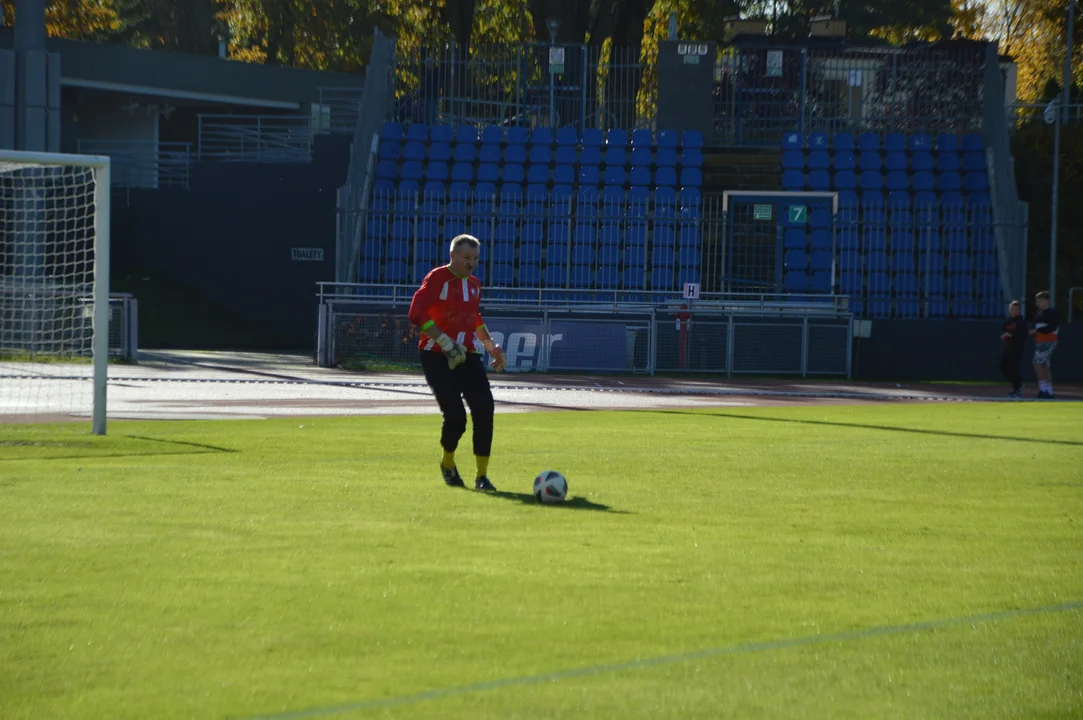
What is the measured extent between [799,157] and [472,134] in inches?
311

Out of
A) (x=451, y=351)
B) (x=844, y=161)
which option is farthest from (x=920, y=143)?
(x=451, y=351)

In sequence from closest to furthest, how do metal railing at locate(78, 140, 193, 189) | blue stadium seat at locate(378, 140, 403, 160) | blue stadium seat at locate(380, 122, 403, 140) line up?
blue stadium seat at locate(378, 140, 403, 160) < blue stadium seat at locate(380, 122, 403, 140) < metal railing at locate(78, 140, 193, 189)

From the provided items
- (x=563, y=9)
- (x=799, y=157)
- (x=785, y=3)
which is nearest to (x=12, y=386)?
(x=799, y=157)

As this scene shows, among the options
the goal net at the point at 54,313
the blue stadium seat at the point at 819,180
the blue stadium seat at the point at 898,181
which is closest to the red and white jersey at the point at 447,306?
the goal net at the point at 54,313

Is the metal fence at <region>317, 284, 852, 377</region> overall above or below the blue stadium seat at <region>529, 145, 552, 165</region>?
below

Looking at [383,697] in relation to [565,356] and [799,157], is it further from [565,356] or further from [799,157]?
[799,157]

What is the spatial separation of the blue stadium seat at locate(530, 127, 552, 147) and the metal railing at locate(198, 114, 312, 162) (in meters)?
6.31

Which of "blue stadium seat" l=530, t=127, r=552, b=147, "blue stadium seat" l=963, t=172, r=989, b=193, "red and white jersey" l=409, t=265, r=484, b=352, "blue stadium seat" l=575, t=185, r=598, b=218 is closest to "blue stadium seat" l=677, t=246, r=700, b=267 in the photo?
"blue stadium seat" l=575, t=185, r=598, b=218

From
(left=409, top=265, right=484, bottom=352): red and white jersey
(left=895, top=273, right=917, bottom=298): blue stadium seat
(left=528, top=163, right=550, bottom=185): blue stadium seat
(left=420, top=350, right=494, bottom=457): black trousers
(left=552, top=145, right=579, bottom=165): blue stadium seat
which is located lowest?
(left=420, top=350, right=494, bottom=457): black trousers

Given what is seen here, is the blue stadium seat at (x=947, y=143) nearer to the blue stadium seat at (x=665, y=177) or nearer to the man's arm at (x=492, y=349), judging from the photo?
the blue stadium seat at (x=665, y=177)

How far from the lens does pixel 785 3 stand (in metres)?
61.4

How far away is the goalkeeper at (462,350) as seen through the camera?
34.9 ft

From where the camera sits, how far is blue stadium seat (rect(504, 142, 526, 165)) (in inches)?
1359

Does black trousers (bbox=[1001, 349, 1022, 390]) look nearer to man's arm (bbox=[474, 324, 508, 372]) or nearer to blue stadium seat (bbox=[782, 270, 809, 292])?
blue stadium seat (bbox=[782, 270, 809, 292])
